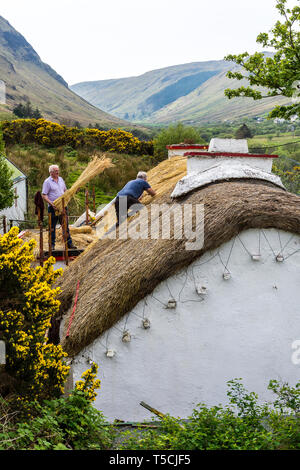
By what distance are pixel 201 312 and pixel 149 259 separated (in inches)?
45.1

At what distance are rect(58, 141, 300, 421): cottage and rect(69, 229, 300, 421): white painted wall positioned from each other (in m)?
0.01

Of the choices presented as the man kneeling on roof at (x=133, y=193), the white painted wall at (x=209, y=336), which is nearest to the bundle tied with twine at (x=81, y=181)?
the man kneeling on roof at (x=133, y=193)

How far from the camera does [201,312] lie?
6.26m

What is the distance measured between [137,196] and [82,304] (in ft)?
9.42

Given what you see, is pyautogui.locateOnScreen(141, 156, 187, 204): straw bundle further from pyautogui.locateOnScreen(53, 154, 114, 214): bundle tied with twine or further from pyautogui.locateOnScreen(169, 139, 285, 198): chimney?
pyautogui.locateOnScreen(53, 154, 114, 214): bundle tied with twine

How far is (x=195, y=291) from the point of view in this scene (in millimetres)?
6227

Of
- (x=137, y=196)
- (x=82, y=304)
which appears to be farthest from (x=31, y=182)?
(x=82, y=304)

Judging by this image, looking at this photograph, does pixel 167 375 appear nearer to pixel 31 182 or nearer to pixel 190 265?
pixel 190 265

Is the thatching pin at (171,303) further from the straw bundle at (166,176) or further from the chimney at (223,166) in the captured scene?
the straw bundle at (166,176)

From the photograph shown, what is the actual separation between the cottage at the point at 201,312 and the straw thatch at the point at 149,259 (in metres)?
0.02

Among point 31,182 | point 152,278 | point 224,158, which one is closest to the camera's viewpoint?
point 152,278

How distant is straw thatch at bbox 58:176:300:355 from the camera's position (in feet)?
19.2

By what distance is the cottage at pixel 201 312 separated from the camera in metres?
6.07

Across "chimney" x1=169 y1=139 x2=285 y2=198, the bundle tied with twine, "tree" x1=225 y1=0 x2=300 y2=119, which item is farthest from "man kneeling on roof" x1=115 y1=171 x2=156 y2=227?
"tree" x1=225 y1=0 x2=300 y2=119
